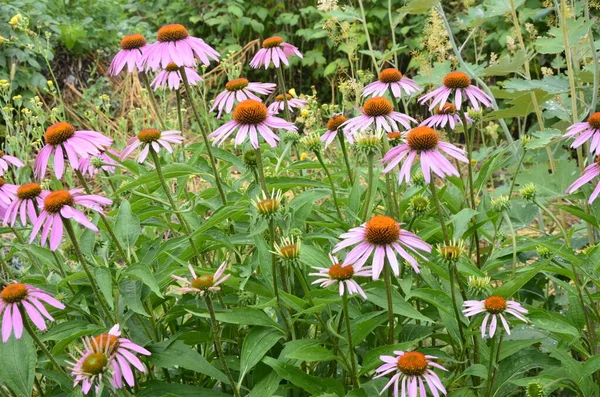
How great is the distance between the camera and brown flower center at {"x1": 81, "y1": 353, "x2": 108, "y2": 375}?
3.28 ft

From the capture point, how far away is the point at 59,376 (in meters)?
1.34

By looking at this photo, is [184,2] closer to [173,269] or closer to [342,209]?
[342,209]

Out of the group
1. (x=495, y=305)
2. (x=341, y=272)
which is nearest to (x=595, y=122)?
(x=495, y=305)

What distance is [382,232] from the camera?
3.76ft

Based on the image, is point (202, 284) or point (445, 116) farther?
point (445, 116)

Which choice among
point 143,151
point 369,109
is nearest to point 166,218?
point 143,151

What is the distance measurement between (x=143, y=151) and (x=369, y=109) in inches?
20.1

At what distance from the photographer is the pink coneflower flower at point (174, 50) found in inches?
61.1

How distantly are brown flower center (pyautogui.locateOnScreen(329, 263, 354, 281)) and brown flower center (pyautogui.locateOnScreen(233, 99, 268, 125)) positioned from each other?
391 mm

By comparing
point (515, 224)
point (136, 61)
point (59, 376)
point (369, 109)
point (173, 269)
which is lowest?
point (515, 224)

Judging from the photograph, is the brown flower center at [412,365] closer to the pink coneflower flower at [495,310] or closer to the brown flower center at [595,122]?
the pink coneflower flower at [495,310]

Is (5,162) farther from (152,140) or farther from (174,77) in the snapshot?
(174,77)

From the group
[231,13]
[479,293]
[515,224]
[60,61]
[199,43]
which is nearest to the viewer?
[479,293]

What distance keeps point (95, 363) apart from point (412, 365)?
0.50 m
